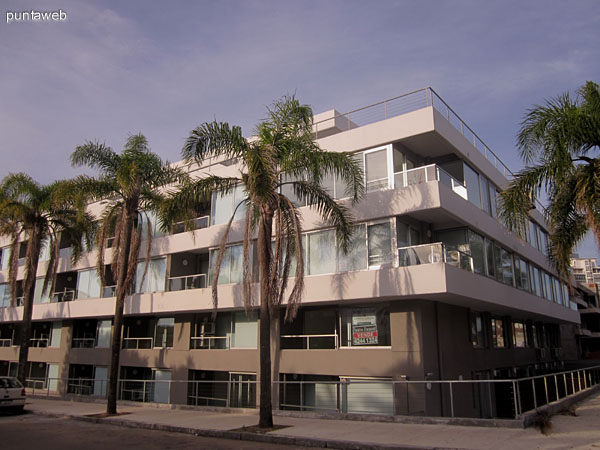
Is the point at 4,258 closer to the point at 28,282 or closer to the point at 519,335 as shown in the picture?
the point at 28,282

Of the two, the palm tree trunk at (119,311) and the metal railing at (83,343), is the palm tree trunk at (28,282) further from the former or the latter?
the palm tree trunk at (119,311)

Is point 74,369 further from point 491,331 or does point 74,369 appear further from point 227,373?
point 491,331

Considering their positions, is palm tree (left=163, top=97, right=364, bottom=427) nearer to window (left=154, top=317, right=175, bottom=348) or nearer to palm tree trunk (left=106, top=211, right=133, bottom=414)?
palm tree trunk (left=106, top=211, right=133, bottom=414)

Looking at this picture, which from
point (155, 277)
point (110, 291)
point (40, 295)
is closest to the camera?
point (155, 277)

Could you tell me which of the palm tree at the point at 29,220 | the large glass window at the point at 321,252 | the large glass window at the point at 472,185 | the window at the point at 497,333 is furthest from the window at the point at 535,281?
the palm tree at the point at 29,220

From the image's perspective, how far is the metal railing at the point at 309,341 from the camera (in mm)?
18672

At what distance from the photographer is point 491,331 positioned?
2217cm

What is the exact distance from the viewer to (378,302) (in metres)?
17.8

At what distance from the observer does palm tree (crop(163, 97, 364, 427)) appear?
13.8 meters

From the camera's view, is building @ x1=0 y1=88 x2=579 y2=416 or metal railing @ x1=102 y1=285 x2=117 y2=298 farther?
metal railing @ x1=102 y1=285 x2=117 y2=298

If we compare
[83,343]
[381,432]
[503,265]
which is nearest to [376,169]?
[503,265]

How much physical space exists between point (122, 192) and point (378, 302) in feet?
36.8

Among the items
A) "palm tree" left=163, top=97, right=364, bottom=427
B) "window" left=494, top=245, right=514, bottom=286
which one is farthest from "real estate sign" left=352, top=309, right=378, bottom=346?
"window" left=494, top=245, right=514, bottom=286

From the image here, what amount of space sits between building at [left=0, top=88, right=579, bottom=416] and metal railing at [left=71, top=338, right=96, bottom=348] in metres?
1.48
